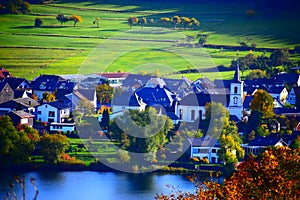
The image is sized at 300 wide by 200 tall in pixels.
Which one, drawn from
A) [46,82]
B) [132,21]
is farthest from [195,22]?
[46,82]

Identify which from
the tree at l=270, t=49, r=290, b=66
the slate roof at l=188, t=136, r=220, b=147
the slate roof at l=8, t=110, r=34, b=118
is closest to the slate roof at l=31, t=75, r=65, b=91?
the slate roof at l=8, t=110, r=34, b=118

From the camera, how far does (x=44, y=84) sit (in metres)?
20.6

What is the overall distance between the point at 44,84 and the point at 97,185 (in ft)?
27.1

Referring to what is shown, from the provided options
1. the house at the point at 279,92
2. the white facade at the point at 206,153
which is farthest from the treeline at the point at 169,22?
the white facade at the point at 206,153

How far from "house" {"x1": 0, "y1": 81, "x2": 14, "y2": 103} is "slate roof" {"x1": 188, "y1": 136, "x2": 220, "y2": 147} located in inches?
179

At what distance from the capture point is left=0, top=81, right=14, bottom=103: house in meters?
18.7

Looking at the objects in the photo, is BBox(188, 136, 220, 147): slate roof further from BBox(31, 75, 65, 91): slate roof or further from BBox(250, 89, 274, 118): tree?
BBox(31, 75, 65, 91): slate roof

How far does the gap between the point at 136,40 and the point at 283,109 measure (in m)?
8.90

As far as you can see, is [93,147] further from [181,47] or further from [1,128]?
[181,47]

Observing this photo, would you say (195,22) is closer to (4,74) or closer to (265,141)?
(4,74)

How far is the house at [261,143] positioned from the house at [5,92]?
16.7ft

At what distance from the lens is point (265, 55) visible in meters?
25.2

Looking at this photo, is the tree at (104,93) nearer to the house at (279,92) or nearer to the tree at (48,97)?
the tree at (48,97)

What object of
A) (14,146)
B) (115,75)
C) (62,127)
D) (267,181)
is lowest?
(14,146)
